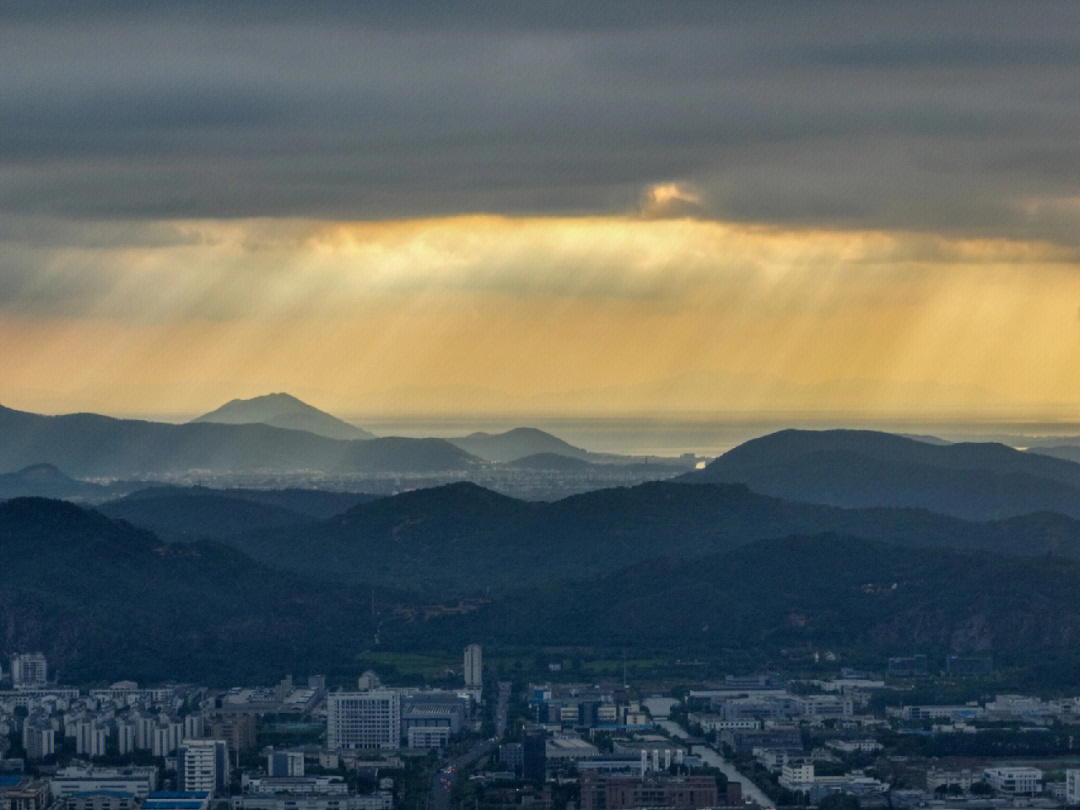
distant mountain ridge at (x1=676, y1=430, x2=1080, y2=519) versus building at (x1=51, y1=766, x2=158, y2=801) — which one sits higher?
distant mountain ridge at (x1=676, y1=430, x2=1080, y2=519)

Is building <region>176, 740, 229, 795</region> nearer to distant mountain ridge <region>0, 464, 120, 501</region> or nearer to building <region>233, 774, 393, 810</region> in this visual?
building <region>233, 774, 393, 810</region>

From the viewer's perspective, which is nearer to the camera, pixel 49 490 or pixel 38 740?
pixel 38 740

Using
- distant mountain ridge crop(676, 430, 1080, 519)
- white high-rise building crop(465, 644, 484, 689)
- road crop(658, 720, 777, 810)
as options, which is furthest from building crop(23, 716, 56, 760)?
distant mountain ridge crop(676, 430, 1080, 519)

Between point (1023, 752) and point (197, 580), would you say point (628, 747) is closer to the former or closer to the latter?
point (1023, 752)

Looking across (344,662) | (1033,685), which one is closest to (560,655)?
(344,662)

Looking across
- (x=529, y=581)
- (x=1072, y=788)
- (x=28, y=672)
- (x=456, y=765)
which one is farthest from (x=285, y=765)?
(x=529, y=581)

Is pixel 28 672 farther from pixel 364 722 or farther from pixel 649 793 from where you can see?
pixel 649 793

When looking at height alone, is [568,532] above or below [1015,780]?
above
